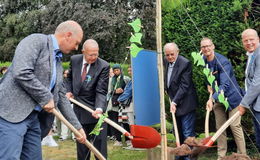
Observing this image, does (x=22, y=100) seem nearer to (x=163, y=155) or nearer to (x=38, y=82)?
(x=38, y=82)

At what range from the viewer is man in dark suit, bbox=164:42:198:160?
17.9ft

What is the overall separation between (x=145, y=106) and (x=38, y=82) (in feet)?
7.20

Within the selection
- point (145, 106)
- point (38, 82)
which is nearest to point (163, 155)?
point (145, 106)

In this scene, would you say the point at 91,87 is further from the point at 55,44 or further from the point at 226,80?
the point at 226,80

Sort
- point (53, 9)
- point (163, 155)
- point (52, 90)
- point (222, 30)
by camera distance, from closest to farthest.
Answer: point (52, 90) → point (163, 155) → point (222, 30) → point (53, 9)

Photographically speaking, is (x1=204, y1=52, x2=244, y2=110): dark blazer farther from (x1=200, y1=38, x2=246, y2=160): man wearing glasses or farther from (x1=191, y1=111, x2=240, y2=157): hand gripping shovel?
(x1=191, y1=111, x2=240, y2=157): hand gripping shovel

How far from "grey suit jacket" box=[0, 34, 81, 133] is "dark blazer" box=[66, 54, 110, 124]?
5.71ft

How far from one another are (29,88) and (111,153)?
4.40 metres

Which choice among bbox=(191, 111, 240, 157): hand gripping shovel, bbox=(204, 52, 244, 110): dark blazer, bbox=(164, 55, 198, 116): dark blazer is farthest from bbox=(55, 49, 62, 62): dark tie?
bbox=(204, 52, 244, 110): dark blazer

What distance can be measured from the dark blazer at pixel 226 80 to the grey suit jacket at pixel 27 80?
2.73 meters

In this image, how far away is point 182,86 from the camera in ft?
18.0

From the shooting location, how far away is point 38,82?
3188 millimetres

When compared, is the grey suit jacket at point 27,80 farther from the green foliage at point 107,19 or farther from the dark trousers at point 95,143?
the green foliage at point 107,19

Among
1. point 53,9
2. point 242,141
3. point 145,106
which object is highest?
point 53,9
